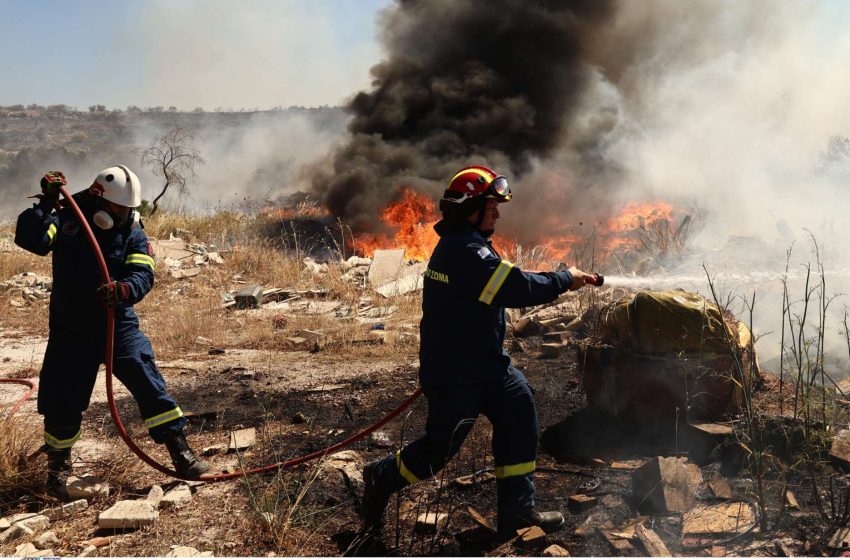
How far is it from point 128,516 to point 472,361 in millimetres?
1904

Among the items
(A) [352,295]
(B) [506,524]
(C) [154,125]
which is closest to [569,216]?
(A) [352,295]

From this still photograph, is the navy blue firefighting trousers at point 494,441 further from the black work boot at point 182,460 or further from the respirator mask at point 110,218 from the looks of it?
the respirator mask at point 110,218

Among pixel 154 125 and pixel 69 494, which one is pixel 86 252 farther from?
pixel 154 125

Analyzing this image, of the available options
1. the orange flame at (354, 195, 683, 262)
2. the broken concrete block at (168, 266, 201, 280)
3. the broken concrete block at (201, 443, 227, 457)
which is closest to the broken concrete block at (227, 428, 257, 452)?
the broken concrete block at (201, 443, 227, 457)

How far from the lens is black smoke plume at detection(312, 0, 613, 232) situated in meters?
16.8

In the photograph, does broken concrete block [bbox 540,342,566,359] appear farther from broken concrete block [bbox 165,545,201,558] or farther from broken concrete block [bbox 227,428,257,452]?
broken concrete block [bbox 165,545,201,558]

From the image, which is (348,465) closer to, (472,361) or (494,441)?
(494,441)

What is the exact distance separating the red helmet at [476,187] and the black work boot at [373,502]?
1388mm

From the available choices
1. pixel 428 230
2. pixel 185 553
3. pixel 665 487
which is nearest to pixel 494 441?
pixel 665 487

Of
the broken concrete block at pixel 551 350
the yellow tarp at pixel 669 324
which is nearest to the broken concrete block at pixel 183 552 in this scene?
the yellow tarp at pixel 669 324

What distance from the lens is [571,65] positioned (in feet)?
60.5

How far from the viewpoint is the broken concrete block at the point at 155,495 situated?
3544 millimetres

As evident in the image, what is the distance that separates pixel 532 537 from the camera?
125 inches

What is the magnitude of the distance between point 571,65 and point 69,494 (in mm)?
17554
